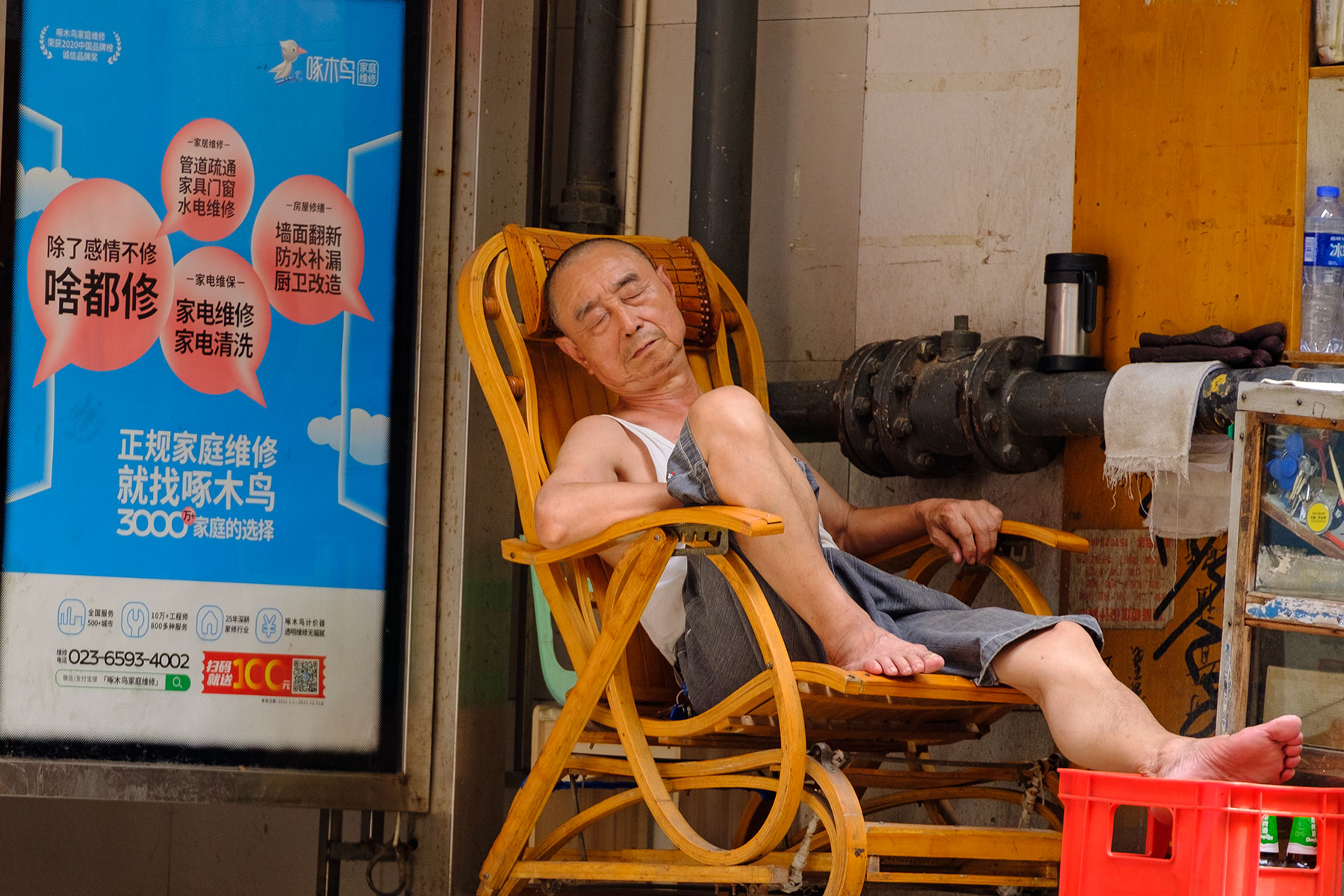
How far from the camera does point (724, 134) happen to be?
11.6ft

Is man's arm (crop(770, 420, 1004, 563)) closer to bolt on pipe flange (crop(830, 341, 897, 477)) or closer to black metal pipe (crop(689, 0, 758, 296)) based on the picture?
bolt on pipe flange (crop(830, 341, 897, 477))

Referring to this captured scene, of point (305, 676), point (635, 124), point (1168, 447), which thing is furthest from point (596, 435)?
point (635, 124)

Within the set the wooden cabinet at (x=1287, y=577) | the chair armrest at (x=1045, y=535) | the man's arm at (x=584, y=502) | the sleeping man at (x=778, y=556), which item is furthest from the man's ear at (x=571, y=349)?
the wooden cabinet at (x=1287, y=577)

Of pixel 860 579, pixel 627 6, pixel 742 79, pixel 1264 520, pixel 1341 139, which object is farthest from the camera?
pixel 627 6

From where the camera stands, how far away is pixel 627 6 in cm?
387

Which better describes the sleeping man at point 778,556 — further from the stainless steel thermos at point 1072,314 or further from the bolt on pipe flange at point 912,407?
the stainless steel thermos at point 1072,314

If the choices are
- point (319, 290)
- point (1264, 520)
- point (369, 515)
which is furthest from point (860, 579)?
point (319, 290)

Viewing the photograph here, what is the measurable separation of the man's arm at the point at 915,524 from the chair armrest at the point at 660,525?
48 cm

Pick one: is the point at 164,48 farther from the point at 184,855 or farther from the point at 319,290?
the point at 184,855

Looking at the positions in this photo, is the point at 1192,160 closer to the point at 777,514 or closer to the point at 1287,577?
the point at 1287,577

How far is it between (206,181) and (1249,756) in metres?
2.43

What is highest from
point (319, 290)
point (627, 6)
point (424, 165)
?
point (627, 6)

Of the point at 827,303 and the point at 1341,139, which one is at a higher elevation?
the point at 1341,139

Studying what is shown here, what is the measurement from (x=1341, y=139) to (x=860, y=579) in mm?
1394
